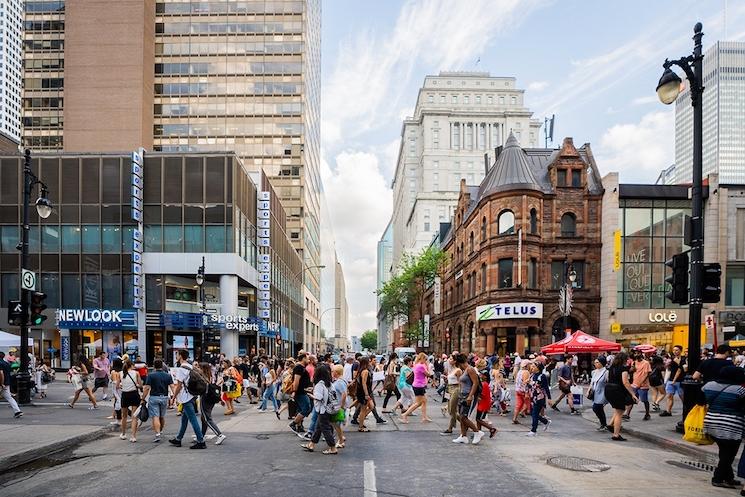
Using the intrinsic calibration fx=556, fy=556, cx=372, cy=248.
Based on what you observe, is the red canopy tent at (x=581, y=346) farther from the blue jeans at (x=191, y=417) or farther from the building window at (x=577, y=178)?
the building window at (x=577, y=178)

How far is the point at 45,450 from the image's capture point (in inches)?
417

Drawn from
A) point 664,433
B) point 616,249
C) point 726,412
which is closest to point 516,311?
point 616,249

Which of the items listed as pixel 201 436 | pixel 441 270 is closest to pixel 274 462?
pixel 201 436

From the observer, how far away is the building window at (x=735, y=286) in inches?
1495

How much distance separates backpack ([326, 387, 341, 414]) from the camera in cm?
1035

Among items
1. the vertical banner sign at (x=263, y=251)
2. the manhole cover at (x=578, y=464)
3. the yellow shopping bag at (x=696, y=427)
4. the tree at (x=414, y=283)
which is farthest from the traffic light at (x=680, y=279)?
the tree at (x=414, y=283)

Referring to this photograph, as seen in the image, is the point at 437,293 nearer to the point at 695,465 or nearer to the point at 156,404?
the point at 156,404

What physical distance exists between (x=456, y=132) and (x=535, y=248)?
77568mm

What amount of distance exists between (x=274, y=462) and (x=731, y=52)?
137m

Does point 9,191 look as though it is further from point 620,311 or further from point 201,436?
point 620,311

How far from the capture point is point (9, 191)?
40062 mm

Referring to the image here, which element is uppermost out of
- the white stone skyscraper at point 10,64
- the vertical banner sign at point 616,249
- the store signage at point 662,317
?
the white stone skyscraper at point 10,64

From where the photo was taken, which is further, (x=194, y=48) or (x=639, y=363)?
(x=194, y=48)

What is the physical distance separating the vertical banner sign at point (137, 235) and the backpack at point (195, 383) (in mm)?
29954
